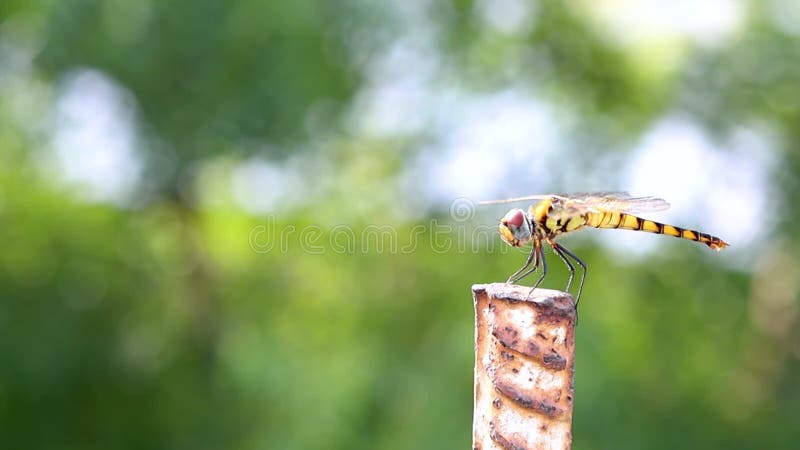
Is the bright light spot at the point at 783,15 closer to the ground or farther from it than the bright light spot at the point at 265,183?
farther from it

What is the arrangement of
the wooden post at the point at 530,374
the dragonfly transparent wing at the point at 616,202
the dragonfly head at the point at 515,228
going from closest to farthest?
the wooden post at the point at 530,374 → the dragonfly head at the point at 515,228 → the dragonfly transparent wing at the point at 616,202

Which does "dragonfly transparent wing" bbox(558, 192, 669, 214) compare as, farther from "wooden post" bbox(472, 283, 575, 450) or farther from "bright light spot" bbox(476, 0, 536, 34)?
"bright light spot" bbox(476, 0, 536, 34)

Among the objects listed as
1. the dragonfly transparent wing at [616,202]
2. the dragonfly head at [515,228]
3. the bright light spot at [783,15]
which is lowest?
the dragonfly head at [515,228]

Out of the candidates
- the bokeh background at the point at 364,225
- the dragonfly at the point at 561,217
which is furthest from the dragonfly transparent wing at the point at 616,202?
the bokeh background at the point at 364,225

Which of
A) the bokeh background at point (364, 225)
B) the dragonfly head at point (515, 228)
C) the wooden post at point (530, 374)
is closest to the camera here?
the wooden post at point (530, 374)

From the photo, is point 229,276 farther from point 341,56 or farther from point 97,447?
point 341,56

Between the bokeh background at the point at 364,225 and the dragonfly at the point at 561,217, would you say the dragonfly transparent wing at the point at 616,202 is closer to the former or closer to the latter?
the dragonfly at the point at 561,217

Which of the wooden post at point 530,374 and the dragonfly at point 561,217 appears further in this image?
the dragonfly at point 561,217
